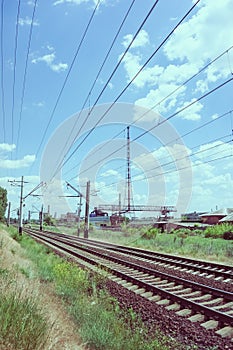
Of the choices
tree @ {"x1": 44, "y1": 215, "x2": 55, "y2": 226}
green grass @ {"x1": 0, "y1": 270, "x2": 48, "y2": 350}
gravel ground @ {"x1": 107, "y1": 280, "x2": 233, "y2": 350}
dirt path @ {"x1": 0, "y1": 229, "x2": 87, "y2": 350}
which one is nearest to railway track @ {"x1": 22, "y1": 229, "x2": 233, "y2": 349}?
gravel ground @ {"x1": 107, "y1": 280, "x2": 233, "y2": 350}

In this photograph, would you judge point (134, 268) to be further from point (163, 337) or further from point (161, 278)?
point (163, 337)

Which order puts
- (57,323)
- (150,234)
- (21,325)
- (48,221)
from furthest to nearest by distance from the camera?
(48,221) → (150,234) → (57,323) → (21,325)

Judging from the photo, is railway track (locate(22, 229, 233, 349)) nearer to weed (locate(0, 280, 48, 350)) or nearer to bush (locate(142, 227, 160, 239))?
weed (locate(0, 280, 48, 350))

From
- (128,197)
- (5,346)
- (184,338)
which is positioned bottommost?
(184,338)

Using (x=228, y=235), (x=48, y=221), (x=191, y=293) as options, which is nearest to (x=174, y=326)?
(x=191, y=293)

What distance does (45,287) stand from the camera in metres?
10.8

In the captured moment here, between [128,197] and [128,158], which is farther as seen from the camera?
[128,197]

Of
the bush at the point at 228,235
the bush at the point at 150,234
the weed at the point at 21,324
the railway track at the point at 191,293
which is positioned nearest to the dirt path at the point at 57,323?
the weed at the point at 21,324

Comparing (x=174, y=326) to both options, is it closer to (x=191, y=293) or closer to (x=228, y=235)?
(x=191, y=293)

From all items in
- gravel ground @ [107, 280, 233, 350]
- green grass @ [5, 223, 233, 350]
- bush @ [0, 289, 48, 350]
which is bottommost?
gravel ground @ [107, 280, 233, 350]

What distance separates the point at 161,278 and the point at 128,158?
24.9 m

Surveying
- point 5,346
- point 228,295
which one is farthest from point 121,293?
point 5,346

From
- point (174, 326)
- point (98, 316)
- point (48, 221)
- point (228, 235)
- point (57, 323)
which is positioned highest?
point (48, 221)

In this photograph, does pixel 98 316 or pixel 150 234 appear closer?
pixel 98 316
